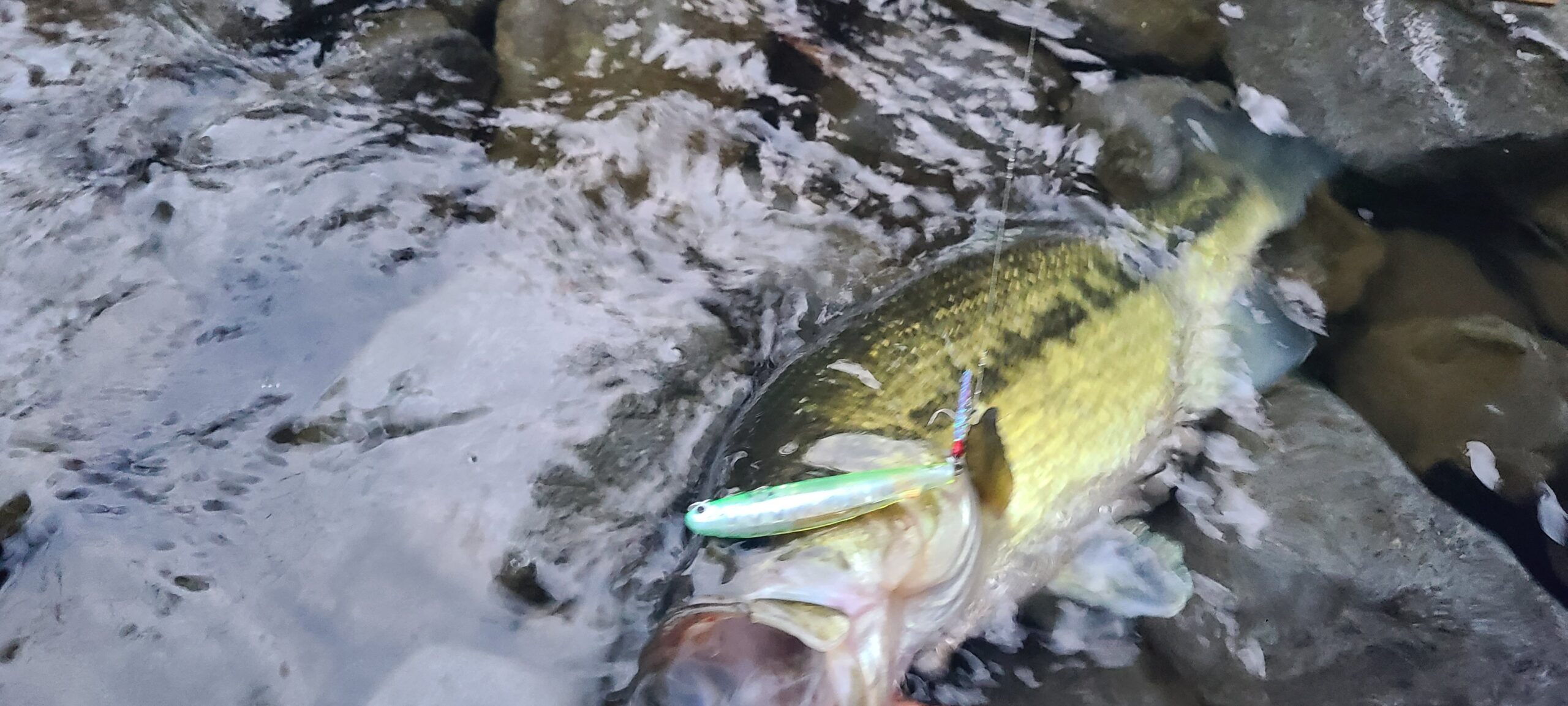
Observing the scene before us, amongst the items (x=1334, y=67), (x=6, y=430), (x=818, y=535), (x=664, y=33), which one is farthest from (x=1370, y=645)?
(x=6, y=430)

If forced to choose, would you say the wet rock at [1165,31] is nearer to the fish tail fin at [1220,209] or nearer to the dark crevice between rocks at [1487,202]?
the fish tail fin at [1220,209]

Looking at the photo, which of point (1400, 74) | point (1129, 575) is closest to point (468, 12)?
point (1129, 575)

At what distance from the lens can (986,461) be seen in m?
2.35

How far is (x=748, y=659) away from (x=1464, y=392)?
243 centimetres

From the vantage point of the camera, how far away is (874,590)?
210 cm

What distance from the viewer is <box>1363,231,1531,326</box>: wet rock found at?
9.62 ft

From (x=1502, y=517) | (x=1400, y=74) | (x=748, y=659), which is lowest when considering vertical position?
(x=1502, y=517)

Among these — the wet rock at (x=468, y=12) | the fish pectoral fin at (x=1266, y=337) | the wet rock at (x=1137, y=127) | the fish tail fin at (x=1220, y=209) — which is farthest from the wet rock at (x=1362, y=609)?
the wet rock at (x=468, y=12)

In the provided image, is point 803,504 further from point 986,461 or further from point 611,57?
point 611,57

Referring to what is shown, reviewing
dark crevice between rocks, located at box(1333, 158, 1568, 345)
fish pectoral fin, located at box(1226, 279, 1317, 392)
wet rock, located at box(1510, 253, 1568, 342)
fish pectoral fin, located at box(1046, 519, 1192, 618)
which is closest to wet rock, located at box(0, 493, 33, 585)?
fish pectoral fin, located at box(1046, 519, 1192, 618)

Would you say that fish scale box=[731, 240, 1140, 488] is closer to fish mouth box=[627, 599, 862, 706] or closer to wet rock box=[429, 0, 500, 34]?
fish mouth box=[627, 599, 862, 706]

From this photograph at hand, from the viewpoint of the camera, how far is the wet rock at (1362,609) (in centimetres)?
230

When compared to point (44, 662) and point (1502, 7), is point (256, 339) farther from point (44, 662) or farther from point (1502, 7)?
point (1502, 7)

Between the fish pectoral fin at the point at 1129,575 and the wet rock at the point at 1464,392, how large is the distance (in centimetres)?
85
